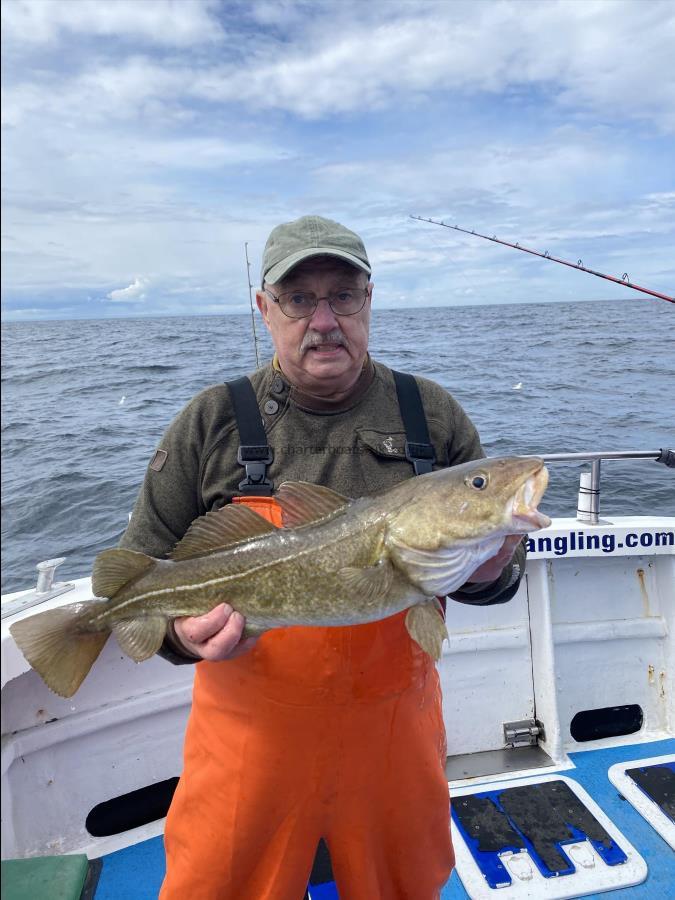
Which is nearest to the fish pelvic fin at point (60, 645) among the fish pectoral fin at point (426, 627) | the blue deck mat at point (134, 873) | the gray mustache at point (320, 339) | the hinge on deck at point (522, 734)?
the fish pectoral fin at point (426, 627)

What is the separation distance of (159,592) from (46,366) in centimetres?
2662

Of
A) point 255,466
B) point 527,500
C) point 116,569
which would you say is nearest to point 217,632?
point 116,569

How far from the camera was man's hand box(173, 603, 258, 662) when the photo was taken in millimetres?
2250

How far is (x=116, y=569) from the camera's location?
96.6 inches

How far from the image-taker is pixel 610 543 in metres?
4.70

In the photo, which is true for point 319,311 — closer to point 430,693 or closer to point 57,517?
point 430,693

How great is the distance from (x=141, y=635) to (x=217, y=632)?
0.36 metres

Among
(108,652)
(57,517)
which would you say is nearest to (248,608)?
(108,652)

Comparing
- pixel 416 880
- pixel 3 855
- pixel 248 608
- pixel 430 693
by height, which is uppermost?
pixel 3 855

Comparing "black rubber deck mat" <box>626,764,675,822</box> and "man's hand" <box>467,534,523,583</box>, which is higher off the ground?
"man's hand" <box>467,534,523,583</box>

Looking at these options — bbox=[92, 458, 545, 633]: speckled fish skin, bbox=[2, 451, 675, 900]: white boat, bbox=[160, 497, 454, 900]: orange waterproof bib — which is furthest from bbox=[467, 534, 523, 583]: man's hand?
bbox=[2, 451, 675, 900]: white boat

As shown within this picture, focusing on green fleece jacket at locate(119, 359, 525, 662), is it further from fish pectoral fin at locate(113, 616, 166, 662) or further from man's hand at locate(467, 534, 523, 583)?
fish pectoral fin at locate(113, 616, 166, 662)

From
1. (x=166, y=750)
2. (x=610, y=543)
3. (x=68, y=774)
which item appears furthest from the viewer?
(x=610, y=543)

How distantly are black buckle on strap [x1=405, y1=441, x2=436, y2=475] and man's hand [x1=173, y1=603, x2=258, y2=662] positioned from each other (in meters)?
0.95
